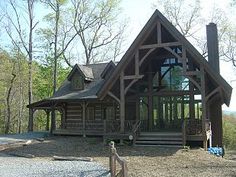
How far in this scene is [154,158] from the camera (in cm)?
1512

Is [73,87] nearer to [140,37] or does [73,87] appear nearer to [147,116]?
[147,116]

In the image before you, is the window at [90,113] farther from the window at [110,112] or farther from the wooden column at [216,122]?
the wooden column at [216,122]

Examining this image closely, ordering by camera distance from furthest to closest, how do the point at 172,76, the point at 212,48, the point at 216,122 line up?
the point at 212,48 → the point at 216,122 → the point at 172,76

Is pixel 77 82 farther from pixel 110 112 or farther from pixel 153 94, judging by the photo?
pixel 153 94

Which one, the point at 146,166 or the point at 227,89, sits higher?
the point at 227,89

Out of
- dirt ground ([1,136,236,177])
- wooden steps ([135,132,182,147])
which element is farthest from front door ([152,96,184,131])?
dirt ground ([1,136,236,177])

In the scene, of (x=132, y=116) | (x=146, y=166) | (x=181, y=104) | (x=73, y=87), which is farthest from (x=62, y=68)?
(x=146, y=166)

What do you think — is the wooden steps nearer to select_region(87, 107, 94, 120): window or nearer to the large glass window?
the large glass window

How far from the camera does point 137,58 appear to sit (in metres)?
19.8

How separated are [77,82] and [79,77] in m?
0.49

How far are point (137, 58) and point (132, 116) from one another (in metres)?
7.69

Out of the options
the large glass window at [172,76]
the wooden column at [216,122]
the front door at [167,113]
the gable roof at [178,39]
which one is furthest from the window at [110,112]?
the wooden column at [216,122]

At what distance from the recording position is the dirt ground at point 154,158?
1210 centimetres

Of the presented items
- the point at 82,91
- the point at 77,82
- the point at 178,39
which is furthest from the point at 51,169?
the point at 77,82
